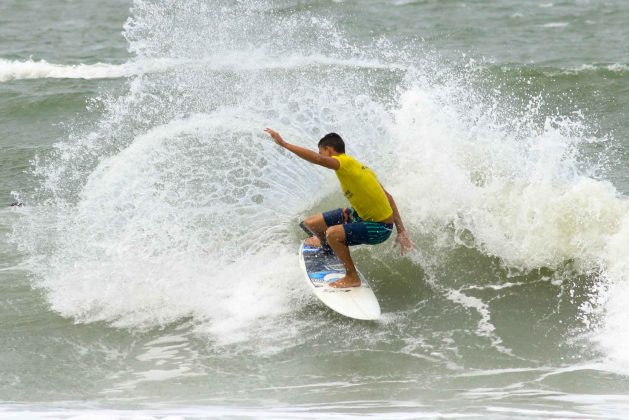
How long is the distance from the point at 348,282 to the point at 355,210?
672 millimetres

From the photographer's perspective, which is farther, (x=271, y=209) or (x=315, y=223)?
(x=271, y=209)

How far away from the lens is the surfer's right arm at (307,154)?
7.85m

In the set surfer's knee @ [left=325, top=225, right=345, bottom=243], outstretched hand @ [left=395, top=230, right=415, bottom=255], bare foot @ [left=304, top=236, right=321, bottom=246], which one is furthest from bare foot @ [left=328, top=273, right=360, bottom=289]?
bare foot @ [left=304, top=236, right=321, bottom=246]

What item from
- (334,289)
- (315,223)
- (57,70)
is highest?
(57,70)

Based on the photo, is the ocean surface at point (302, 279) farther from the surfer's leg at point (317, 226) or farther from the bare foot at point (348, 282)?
the surfer's leg at point (317, 226)

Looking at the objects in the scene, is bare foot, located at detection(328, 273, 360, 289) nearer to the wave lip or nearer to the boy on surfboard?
the boy on surfboard

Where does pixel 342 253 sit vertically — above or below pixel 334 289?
above

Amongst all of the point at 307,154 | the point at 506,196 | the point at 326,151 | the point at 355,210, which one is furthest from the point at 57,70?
the point at 307,154

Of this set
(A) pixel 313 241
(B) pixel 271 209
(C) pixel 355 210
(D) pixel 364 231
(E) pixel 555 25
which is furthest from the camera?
(E) pixel 555 25

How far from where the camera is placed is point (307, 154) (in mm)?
7973

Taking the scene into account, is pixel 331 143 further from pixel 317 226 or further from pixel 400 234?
pixel 400 234

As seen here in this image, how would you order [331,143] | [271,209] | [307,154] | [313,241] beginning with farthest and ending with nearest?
1. [271,209]
2. [313,241]
3. [331,143]
4. [307,154]

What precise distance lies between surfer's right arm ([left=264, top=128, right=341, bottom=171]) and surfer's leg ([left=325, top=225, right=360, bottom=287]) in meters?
0.64

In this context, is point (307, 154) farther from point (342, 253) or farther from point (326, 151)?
point (342, 253)
